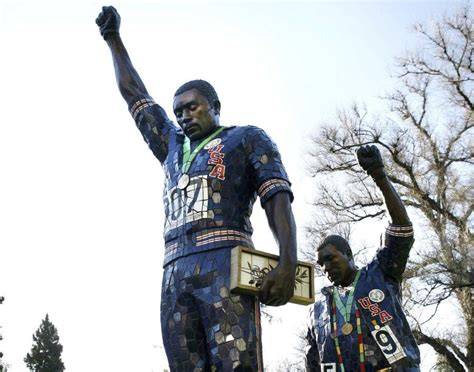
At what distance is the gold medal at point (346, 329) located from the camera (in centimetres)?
493

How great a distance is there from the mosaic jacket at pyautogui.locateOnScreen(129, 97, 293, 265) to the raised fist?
1.07m

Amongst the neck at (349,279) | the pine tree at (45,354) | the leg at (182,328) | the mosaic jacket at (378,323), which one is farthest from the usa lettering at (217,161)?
the pine tree at (45,354)

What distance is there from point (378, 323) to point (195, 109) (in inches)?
81.5

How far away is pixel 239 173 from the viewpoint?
3.70 meters

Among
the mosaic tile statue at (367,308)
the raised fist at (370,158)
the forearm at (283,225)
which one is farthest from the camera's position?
the mosaic tile statue at (367,308)

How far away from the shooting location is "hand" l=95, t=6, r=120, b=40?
178 inches

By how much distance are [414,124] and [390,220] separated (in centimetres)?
1342

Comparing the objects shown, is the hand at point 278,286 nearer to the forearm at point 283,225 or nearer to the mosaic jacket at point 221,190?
the forearm at point 283,225

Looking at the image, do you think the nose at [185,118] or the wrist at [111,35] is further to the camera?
the wrist at [111,35]

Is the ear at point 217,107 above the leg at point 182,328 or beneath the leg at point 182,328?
above

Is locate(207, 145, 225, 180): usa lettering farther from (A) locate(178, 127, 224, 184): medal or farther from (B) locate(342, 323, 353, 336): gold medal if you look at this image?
(B) locate(342, 323, 353, 336): gold medal

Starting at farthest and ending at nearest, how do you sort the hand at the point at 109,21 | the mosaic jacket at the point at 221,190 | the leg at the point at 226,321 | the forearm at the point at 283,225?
1. the hand at the point at 109,21
2. the mosaic jacket at the point at 221,190
3. the forearm at the point at 283,225
4. the leg at the point at 226,321

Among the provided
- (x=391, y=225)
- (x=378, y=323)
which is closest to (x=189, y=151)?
(x=391, y=225)

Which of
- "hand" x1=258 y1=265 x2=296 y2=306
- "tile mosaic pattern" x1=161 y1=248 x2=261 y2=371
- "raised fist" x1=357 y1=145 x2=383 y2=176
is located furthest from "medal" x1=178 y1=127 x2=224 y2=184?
"raised fist" x1=357 y1=145 x2=383 y2=176
